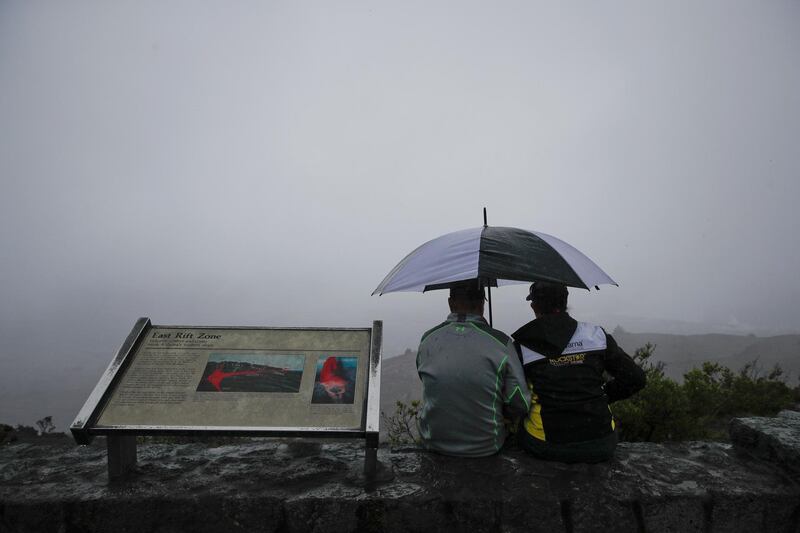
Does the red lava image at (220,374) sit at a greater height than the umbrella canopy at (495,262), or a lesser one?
lesser

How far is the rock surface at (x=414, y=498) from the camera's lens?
2.21 meters

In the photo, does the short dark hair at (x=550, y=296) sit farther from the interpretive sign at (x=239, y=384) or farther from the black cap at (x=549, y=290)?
the interpretive sign at (x=239, y=384)

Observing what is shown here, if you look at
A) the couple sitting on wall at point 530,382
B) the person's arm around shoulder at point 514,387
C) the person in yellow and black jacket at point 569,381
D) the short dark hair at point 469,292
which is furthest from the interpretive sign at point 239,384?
the person in yellow and black jacket at point 569,381

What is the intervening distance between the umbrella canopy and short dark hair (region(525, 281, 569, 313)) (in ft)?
0.43

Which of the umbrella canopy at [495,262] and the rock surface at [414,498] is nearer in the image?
the rock surface at [414,498]

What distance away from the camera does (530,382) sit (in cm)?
259

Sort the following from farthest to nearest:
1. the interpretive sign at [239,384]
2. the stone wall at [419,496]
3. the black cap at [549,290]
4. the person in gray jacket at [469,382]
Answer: the black cap at [549,290], the person in gray jacket at [469,382], the interpretive sign at [239,384], the stone wall at [419,496]

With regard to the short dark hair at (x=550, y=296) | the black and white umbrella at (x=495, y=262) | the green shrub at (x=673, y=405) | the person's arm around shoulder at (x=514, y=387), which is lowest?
the green shrub at (x=673, y=405)

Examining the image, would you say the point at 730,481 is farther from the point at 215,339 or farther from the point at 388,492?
the point at 215,339

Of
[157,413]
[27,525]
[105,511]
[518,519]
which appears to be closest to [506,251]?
[518,519]

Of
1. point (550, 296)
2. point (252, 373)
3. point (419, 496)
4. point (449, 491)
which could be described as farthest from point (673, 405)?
point (252, 373)

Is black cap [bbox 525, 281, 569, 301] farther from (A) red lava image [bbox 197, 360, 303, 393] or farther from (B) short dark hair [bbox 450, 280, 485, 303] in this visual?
(A) red lava image [bbox 197, 360, 303, 393]

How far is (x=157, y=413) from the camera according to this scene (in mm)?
2398

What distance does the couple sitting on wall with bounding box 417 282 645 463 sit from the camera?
8.09ft
